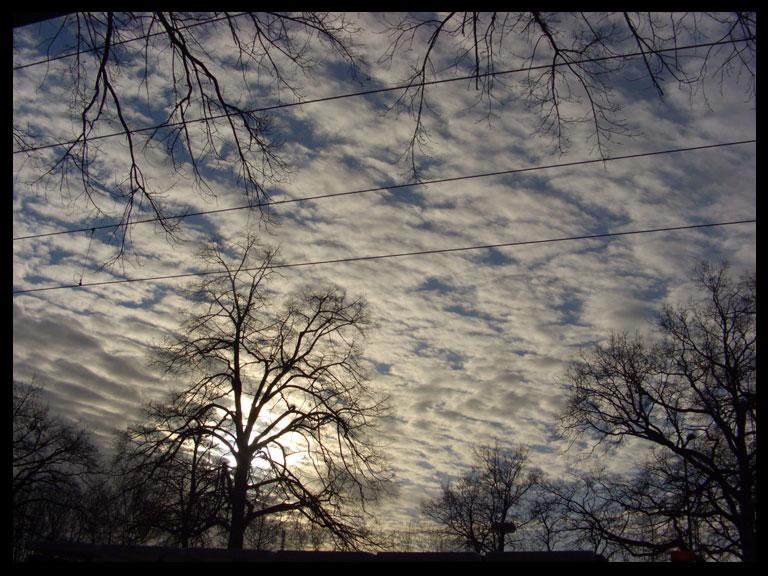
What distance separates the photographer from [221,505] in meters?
17.5

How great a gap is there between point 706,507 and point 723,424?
3054mm

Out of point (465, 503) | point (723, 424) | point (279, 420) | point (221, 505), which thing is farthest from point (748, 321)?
point (465, 503)

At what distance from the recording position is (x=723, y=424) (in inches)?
824

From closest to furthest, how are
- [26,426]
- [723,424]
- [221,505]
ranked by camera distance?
[221,505] < [723,424] < [26,426]

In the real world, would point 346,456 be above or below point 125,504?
above

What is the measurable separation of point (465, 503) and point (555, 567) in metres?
39.7

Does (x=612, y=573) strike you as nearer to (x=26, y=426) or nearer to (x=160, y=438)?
(x=160, y=438)

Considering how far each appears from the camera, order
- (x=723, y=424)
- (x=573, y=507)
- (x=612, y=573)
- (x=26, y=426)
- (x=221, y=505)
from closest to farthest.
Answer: (x=612, y=573) < (x=221, y=505) < (x=723, y=424) < (x=573, y=507) < (x=26, y=426)

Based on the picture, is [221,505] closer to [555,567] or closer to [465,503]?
[555,567]

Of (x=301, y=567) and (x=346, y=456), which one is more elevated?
(x=346, y=456)

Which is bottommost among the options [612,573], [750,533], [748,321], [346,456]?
[750,533]

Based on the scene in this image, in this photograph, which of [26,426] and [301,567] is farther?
[26,426]

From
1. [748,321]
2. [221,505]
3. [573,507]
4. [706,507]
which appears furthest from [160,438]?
[748,321]

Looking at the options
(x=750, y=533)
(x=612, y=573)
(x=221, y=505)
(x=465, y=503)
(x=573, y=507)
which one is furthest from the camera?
(x=465, y=503)
